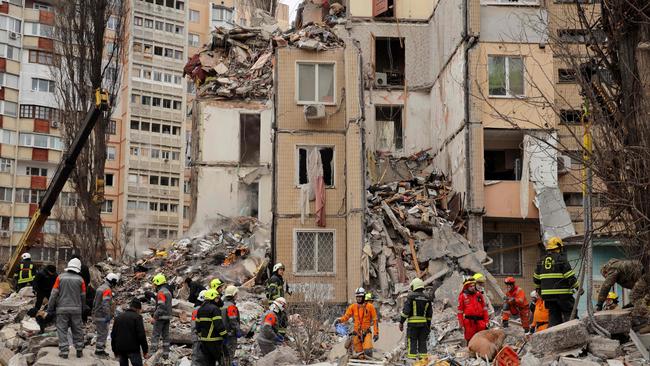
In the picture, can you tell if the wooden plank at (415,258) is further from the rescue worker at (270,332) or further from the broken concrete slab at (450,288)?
the rescue worker at (270,332)

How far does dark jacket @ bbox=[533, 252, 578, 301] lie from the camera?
1459 cm

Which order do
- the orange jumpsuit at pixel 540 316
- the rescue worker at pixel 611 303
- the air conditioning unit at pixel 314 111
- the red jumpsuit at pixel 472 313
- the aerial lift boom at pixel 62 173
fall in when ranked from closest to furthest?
the red jumpsuit at pixel 472 313, the orange jumpsuit at pixel 540 316, the rescue worker at pixel 611 303, the aerial lift boom at pixel 62 173, the air conditioning unit at pixel 314 111

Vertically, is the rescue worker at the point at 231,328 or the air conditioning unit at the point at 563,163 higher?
A: the air conditioning unit at the point at 563,163

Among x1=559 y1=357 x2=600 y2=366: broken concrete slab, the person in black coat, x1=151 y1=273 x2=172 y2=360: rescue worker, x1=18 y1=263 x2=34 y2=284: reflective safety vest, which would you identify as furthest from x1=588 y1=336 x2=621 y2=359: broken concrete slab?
x1=18 y1=263 x2=34 y2=284: reflective safety vest

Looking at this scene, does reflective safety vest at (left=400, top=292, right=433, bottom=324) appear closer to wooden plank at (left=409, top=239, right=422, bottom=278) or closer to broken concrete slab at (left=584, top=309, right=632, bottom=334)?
broken concrete slab at (left=584, top=309, right=632, bottom=334)

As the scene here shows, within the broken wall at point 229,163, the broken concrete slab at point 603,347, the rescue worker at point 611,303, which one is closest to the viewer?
the broken concrete slab at point 603,347

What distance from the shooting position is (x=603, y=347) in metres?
12.5

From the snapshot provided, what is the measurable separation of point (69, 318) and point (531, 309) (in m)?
9.58

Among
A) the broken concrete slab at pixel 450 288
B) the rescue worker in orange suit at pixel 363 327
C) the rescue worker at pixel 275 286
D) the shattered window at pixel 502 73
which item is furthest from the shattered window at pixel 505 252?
the rescue worker in orange suit at pixel 363 327

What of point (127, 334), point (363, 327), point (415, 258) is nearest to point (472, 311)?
point (363, 327)

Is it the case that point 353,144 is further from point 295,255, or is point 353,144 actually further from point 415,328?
point 415,328

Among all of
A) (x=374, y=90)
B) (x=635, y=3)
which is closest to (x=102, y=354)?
(x=635, y=3)

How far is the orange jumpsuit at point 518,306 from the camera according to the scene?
60.3 ft

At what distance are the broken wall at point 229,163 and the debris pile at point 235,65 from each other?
54 cm
